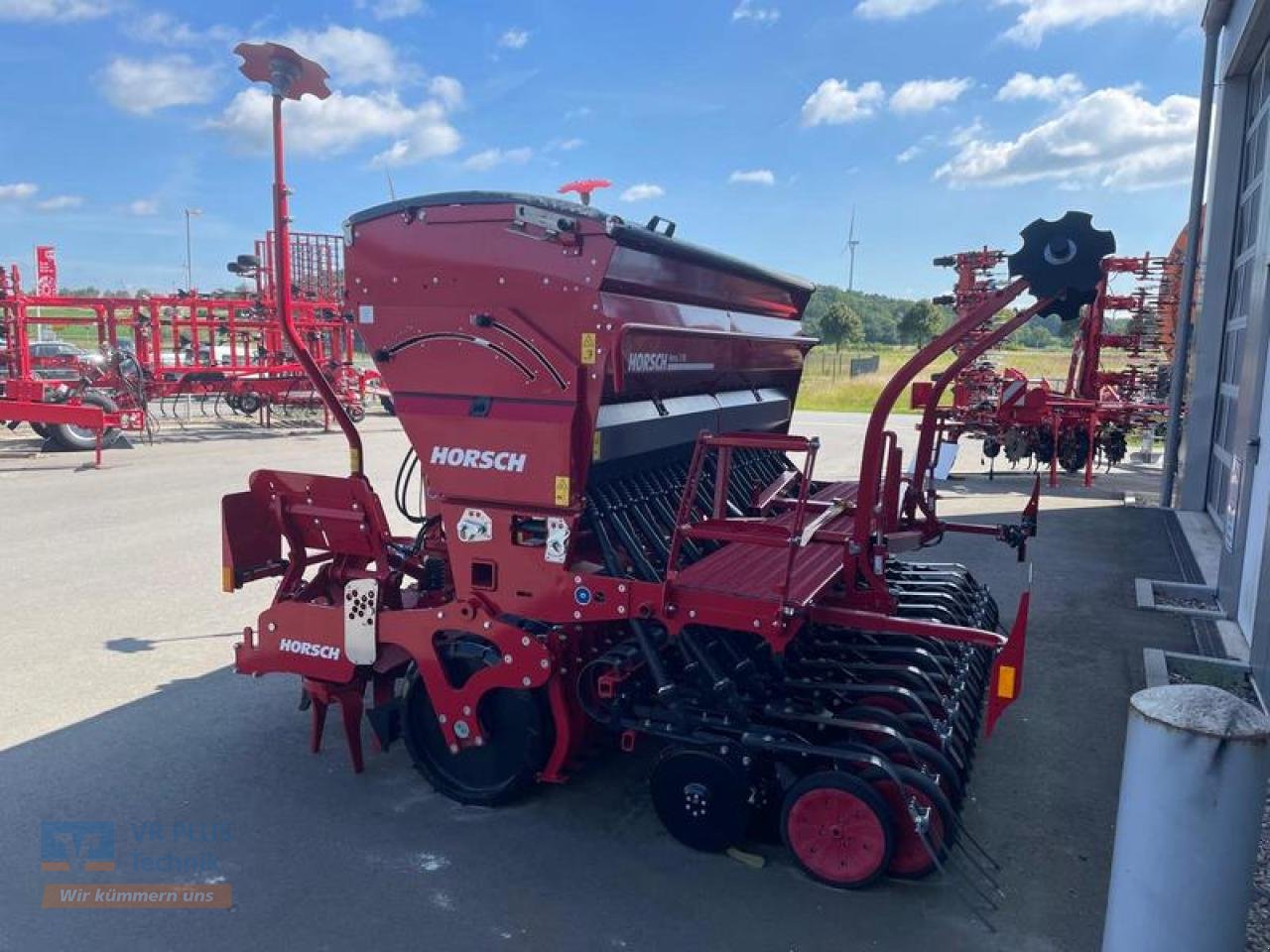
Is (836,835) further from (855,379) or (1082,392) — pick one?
(855,379)

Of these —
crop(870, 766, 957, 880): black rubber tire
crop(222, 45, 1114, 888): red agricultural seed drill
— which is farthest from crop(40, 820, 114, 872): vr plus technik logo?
crop(870, 766, 957, 880): black rubber tire

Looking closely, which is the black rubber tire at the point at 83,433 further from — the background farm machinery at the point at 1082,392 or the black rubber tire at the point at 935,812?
the black rubber tire at the point at 935,812

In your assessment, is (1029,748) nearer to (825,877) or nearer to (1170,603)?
(825,877)

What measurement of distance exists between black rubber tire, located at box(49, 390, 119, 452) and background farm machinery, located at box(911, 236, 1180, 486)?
13339 mm

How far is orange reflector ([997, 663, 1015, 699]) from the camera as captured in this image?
3357mm

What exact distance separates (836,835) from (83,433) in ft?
52.7

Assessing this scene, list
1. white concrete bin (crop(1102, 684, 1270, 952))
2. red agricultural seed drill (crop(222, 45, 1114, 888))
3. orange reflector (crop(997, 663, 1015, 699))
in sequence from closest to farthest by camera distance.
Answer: white concrete bin (crop(1102, 684, 1270, 952))
orange reflector (crop(997, 663, 1015, 699))
red agricultural seed drill (crop(222, 45, 1114, 888))

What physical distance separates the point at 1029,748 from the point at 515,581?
9.27 ft

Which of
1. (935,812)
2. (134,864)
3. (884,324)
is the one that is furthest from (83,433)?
(884,324)

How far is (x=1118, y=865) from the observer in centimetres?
266

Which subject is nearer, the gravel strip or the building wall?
the gravel strip

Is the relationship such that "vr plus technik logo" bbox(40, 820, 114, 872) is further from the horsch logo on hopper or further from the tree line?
the tree line

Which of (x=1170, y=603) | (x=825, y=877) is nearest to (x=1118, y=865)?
(x=825, y=877)

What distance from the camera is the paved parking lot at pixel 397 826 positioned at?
129 inches
